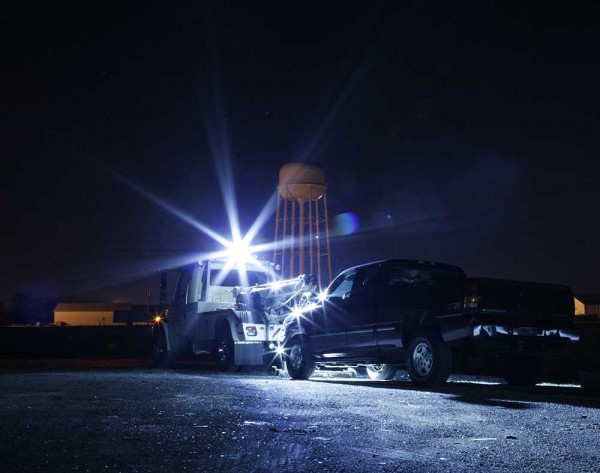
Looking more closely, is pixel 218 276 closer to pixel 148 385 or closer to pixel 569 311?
pixel 148 385

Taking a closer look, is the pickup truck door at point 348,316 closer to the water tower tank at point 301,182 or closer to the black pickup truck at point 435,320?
the black pickup truck at point 435,320

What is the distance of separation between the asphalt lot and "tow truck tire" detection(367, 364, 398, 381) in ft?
10.7

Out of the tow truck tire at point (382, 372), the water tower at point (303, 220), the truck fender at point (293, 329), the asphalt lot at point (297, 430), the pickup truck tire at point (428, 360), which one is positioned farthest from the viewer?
the water tower at point (303, 220)

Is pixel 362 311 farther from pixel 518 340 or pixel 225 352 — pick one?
pixel 225 352

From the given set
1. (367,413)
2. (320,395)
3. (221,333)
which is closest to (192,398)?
(320,395)

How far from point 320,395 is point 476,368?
677 cm

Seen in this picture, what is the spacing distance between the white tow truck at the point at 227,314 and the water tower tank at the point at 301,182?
20033 millimetres

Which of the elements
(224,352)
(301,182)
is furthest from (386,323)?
(301,182)

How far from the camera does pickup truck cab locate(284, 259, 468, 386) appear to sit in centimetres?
1126

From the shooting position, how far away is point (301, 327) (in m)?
14.8

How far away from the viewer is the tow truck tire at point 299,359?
1441 cm

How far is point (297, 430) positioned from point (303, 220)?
34.0 meters

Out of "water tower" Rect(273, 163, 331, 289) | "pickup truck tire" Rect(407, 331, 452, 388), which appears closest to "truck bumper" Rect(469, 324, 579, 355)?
"pickup truck tire" Rect(407, 331, 452, 388)

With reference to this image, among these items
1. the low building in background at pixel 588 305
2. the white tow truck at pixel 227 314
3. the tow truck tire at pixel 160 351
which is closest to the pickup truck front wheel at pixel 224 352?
the white tow truck at pixel 227 314
